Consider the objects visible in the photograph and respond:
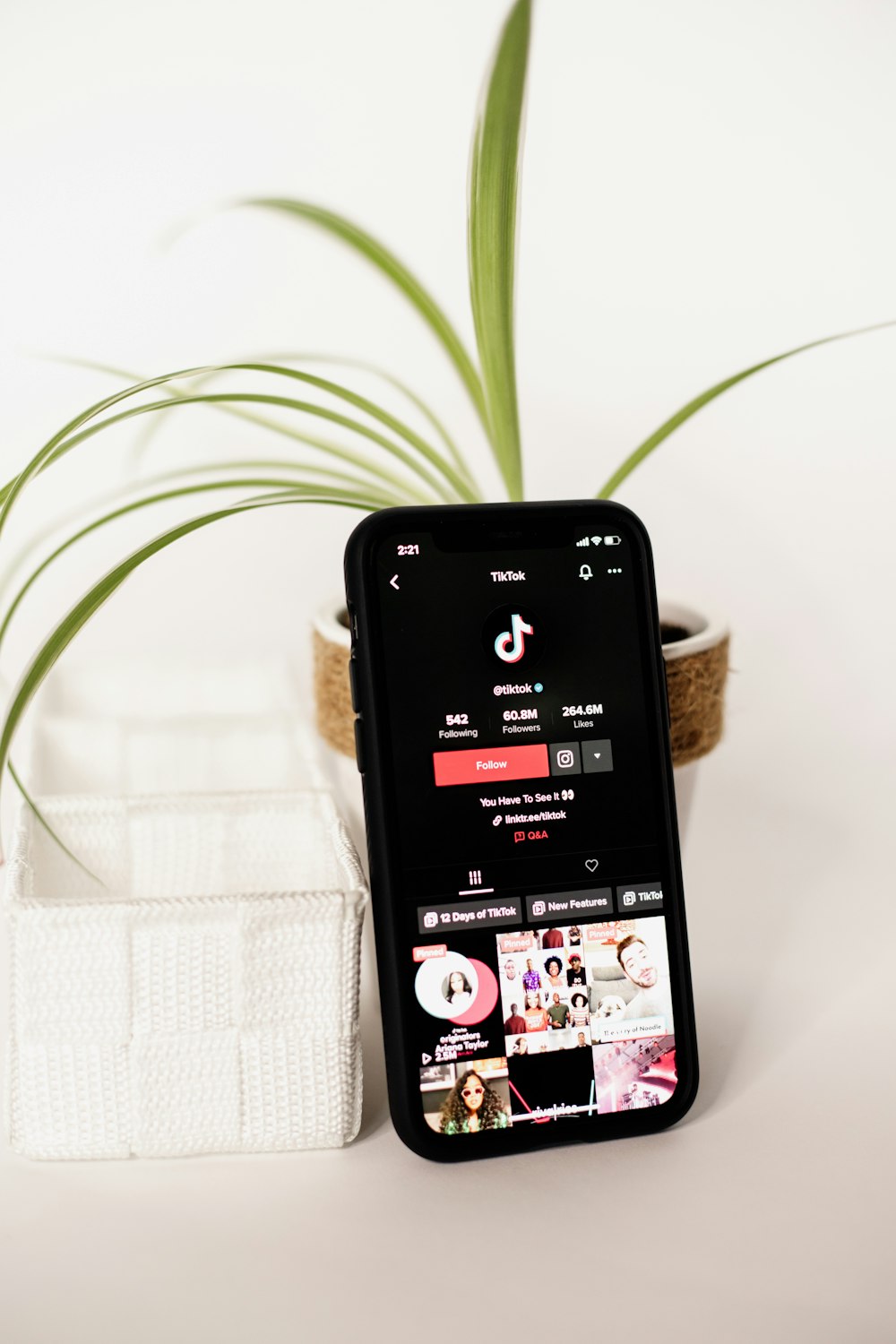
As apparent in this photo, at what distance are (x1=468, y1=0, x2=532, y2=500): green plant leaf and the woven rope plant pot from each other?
13cm

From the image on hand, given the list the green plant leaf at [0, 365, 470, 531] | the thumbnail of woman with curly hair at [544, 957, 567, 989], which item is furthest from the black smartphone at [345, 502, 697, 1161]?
the green plant leaf at [0, 365, 470, 531]

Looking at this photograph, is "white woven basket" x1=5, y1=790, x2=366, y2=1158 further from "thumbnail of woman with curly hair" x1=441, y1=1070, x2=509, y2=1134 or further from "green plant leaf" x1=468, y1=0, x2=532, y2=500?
"green plant leaf" x1=468, y1=0, x2=532, y2=500

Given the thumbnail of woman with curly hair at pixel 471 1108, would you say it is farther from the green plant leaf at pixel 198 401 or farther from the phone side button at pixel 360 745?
the green plant leaf at pixel 198 401

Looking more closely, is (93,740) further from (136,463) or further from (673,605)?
(673,605)

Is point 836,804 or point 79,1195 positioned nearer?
point 79,1195

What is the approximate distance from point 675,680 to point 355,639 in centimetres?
22

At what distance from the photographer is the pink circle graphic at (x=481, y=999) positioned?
0.50 metres

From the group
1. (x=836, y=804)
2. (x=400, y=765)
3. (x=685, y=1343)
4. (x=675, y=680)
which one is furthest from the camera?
(x=836, y=804)

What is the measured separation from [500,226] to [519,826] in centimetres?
35

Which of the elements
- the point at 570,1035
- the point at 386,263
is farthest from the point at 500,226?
the point at 570,1035

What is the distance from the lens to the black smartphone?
50 cm

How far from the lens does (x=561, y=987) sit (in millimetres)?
516

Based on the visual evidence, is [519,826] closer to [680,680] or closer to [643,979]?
[643,979]

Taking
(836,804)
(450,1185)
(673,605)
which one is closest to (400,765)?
(450,1185)
